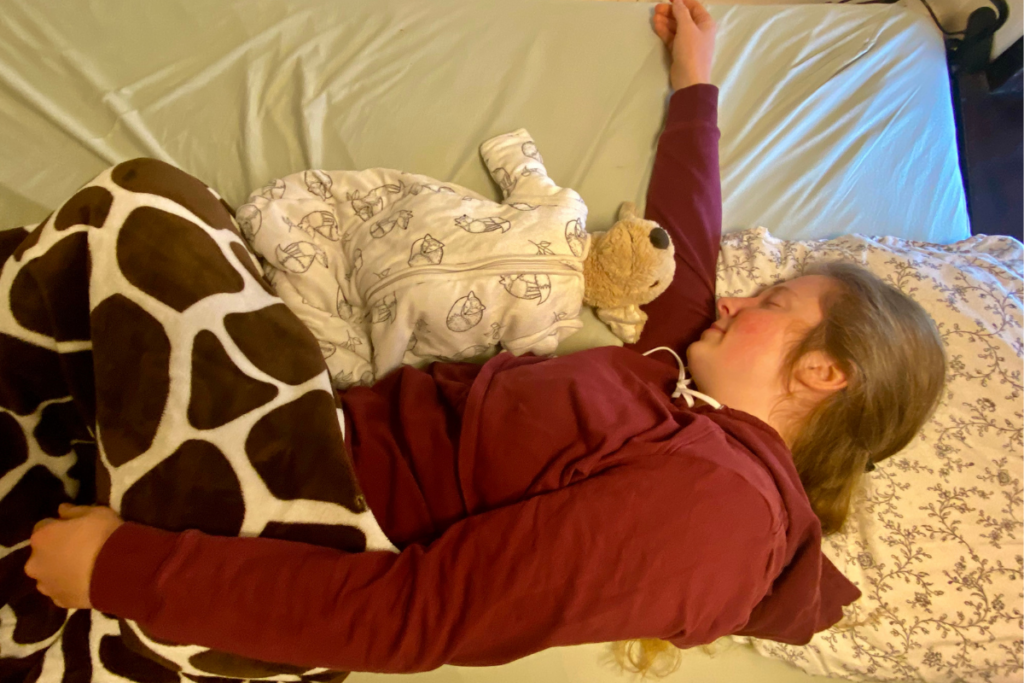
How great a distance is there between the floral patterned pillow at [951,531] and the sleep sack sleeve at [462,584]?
379mm

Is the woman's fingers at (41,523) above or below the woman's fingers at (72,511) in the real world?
below

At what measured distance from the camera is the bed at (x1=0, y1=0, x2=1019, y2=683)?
88 cm

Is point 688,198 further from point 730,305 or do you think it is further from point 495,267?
point 495,267

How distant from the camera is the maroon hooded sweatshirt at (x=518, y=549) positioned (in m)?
0.59

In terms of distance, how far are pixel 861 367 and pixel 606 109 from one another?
601 mm

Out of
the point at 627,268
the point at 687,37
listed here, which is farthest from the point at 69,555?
the point at 687,37

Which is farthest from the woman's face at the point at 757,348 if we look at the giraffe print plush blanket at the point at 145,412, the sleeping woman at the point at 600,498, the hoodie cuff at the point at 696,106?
the giraffe print plush blanket at the point at 145,412

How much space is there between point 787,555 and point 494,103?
0.82 m

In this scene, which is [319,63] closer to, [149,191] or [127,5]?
[127,5]

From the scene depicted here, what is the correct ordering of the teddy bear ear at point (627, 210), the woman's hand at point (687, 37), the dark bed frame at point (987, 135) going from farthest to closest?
1. the dark bed frame at point (987, 135)
2. the woman's hand at point (687, 37)
3. the teddy bear ear at point (627, 210)

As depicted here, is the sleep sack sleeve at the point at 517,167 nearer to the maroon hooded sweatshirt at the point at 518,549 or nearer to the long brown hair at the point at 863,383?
the maroon hooded sweatshirt at the point at 518,549

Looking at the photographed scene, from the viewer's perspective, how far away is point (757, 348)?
83 cm

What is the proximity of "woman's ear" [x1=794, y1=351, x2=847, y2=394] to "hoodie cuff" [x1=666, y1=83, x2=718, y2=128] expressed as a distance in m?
0.45

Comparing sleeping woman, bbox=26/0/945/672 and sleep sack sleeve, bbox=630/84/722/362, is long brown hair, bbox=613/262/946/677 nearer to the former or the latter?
sleeping woman, bbox=26/0/945/672
